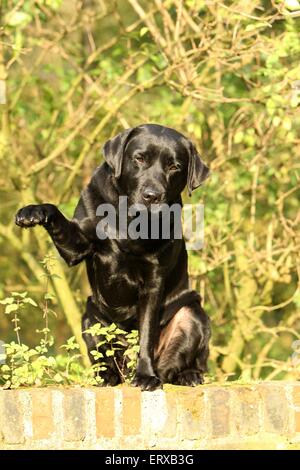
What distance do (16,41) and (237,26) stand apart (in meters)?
1.44

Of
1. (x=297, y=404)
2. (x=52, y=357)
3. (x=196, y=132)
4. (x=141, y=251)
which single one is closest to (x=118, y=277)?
(x=141, y=251)

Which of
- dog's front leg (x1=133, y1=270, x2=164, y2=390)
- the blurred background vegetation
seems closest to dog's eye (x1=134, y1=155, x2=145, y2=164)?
dog's front leg (x1=133, y1=270, x2=164, y2=390)

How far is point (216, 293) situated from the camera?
27.0 feet

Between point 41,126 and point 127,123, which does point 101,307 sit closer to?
point 127,123

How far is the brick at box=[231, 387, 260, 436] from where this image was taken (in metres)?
4.70

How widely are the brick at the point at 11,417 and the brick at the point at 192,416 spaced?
75 cm

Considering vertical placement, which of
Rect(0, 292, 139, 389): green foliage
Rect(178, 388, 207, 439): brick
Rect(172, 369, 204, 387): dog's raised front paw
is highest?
Rect(0, 292, 139, 389): green foliage

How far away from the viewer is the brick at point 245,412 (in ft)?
15.4

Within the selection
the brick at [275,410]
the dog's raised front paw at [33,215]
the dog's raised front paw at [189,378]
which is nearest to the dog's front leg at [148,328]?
the dog's raised front paw at [189,378]

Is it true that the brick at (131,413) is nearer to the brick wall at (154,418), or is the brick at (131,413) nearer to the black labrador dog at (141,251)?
the brick wall at (154,418)

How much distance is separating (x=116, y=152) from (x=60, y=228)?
49 cm

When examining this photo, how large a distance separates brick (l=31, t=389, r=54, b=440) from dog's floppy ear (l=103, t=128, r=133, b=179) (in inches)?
50.5

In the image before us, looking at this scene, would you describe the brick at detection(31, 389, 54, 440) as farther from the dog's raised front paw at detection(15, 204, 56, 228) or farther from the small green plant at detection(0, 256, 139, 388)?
the dog's raised front paw at detection(15, 204, 56, 228)

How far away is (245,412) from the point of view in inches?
186
